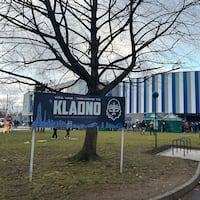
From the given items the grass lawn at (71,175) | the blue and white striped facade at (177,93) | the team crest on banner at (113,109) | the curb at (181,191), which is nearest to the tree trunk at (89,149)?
the grass lawn at (71,175)

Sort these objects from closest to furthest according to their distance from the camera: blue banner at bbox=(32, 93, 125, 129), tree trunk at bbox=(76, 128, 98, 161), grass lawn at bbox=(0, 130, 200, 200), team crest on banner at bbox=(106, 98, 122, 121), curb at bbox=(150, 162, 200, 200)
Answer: curb at bbox=(150, 162, 200, 200) < grass lawn at bbox=(0, 130, 200, 200) < blue banner at bbox=(32, 93, 125, 129) < team crest on banner at bbox=(106, 98, 122, 121) < tree trunk at bbox=(76, 128, 98, 161)

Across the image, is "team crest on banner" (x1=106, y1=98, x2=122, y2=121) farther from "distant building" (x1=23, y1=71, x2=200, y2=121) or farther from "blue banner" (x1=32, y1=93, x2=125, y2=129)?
"distant building" (x1=23, y1=71, x2=200, y2=121)

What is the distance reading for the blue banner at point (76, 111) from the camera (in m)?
7.15

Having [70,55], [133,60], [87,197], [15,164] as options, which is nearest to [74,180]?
[87,197]

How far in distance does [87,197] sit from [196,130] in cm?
3785

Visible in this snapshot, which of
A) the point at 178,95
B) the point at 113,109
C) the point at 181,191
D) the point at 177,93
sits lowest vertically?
the point at 181,191

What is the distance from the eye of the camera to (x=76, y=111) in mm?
7797

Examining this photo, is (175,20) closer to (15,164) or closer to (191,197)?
(191,197)

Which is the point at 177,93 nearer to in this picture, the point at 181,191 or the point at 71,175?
the point at 71,175

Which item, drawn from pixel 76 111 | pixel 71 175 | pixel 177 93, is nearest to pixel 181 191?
pixel 71 175

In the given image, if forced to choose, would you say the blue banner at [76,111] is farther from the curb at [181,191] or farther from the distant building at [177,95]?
the distant building at [177,95]

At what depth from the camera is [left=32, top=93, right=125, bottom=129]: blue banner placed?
7148mm

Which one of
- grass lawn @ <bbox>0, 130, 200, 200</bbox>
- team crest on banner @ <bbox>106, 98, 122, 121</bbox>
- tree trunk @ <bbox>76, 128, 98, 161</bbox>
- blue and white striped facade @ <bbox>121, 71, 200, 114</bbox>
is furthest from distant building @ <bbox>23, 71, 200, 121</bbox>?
team crest on banner @ <bbox>106, 98, 122, 121</bbox>

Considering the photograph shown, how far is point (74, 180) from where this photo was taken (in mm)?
7211
